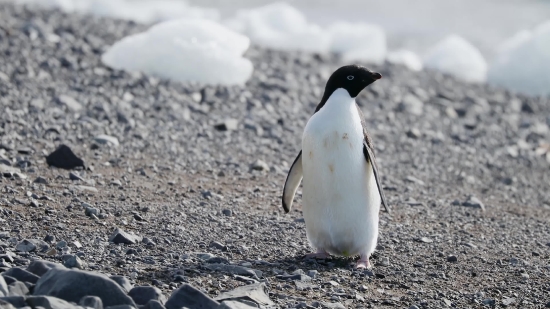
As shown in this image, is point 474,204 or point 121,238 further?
point 474,204

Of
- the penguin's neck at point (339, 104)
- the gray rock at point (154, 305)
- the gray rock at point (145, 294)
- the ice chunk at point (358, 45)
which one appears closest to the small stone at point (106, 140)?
the penguin's neck at point (339, 104)

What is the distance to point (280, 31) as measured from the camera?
13375mm

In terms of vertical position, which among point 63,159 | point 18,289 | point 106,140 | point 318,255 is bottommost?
point 18,289

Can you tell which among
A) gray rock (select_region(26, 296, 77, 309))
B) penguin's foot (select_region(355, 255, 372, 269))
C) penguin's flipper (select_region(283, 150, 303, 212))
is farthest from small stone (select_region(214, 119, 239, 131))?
gray rock (select_region(26, 296, 77, 309))

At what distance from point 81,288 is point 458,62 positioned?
1007cm

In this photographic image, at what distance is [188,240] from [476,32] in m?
16.6

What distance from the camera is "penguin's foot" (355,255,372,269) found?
→ 13.6 feet

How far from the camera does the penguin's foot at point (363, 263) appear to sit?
4.15 metres

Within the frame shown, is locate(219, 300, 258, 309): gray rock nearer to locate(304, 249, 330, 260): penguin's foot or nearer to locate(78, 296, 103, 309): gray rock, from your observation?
locate(78, 296, 103, 309): gray rock

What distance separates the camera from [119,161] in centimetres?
Result: 578

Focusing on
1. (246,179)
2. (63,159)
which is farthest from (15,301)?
(246,179)

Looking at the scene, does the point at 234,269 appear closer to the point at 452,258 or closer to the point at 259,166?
the point at 452,258

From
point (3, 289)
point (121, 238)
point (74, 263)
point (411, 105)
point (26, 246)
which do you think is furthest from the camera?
point (411, 105)

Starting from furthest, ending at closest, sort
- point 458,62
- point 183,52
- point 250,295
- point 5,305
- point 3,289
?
point 458,62, point 183,52, point 250,295, point 3,289, point 5,305
